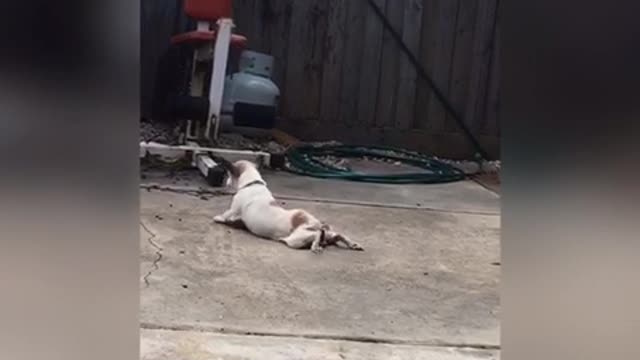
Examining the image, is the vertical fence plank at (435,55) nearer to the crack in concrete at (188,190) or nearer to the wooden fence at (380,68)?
the wooden fence at (380,68)

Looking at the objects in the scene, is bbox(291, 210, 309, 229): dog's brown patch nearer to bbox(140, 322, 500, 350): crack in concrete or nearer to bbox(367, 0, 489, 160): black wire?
bbox(140, 322, 500, 350): crack in concrete

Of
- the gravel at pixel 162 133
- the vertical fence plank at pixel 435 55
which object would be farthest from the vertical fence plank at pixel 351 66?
the gravel at pixel 162 133

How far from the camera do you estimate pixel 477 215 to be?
295 centimetres

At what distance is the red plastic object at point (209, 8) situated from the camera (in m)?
3.66

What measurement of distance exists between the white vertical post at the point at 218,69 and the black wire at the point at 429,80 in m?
1.17

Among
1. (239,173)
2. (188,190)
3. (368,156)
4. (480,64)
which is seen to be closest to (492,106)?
(480,64)

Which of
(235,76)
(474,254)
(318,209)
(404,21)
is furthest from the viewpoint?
(404,21)

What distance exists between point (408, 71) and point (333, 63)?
471 mm
